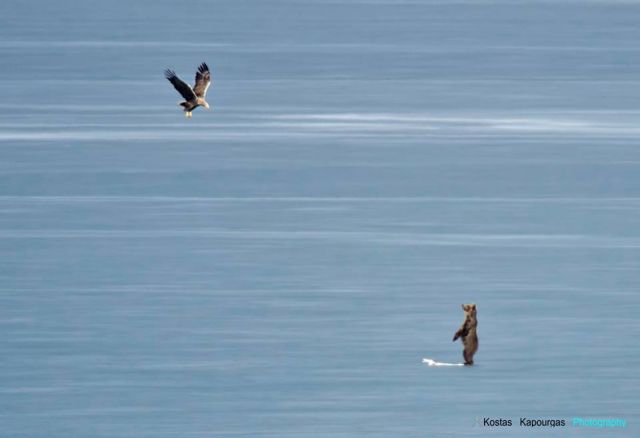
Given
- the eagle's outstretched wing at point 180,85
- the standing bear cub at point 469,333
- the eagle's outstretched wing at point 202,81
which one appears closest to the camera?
the standing bear cub at point 469,333

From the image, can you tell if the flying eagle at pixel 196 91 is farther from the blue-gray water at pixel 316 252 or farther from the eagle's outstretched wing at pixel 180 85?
the blue-gray water at pixel 316 252

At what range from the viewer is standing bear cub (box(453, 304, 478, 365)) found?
991 centimetres

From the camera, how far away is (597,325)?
11117 mm

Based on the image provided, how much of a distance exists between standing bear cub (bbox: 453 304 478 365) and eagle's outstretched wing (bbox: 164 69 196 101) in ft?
13.5

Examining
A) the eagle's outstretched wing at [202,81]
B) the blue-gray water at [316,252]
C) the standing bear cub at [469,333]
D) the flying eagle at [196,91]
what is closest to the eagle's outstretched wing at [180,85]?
the flying eagle at [196,91]

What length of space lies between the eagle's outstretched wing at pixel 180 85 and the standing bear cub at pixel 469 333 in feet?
13.5

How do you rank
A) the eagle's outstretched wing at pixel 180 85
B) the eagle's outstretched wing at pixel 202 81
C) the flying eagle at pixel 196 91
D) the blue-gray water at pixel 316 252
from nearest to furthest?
1. the blue-gray water at pixel 316 252
2. the eagle's outstretched wing at pixel 180 85
3. the flying eagle at pixel 196 91
4. the eagle's outstretched wing at pixel 202 81

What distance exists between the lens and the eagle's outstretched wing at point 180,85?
13.6 meters

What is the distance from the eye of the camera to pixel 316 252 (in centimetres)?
1348

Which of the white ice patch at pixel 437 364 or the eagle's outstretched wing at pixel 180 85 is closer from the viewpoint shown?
the white ice patch at pixel 437 364

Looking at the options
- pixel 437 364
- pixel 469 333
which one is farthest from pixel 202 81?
pixel 469 333

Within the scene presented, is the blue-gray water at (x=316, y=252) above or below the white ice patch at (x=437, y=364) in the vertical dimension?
above

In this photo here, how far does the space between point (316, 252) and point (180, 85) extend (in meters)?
1.50

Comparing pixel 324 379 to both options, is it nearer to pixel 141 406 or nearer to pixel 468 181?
pixel 141 406
